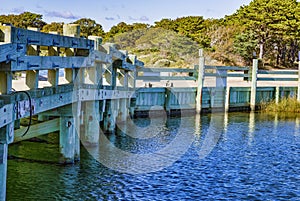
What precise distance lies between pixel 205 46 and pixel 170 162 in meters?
42.2

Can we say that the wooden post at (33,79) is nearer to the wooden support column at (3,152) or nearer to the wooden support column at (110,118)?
the wooden support column at (3,152)

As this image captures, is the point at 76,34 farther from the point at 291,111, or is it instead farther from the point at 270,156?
the point at 291,111

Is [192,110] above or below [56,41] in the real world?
below

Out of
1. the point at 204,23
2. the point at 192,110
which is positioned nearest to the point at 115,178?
the point at 192,110

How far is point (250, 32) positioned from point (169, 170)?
43.8 meters

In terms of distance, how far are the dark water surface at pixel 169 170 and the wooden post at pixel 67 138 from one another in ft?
0.75

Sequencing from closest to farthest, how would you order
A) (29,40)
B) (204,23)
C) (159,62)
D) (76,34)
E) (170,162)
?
(29,40) → (76,34) → (170,162) → (159,62) → (204,23)

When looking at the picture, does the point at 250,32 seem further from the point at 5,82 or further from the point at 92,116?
the point at 5,82

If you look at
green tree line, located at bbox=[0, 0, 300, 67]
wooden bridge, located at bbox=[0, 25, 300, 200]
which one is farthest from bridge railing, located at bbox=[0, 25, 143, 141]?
green tree line, located at bbox=[0, 0, 300, 67]

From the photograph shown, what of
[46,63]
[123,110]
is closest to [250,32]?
[123,110]

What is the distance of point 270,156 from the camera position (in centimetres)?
1186

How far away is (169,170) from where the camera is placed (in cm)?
1005

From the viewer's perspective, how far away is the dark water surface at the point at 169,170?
842 centimetres

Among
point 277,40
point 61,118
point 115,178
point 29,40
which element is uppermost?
point 277,40
